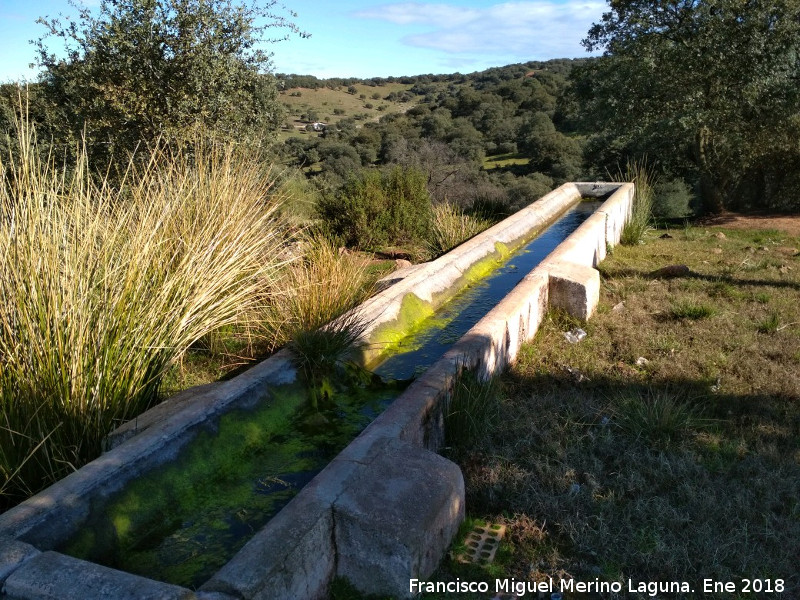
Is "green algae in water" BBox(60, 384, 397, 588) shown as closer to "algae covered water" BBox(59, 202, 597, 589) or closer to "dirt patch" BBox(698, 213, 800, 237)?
"algae covered water" BBox(59, 202, 597, 589)

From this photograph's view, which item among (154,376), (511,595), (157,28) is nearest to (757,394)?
(511,595)

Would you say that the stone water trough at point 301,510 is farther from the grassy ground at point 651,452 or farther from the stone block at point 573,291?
the stone block at point 573,291

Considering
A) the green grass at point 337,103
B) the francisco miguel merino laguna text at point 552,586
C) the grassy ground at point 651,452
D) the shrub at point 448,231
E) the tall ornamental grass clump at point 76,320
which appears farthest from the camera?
the green grass at point 337,103

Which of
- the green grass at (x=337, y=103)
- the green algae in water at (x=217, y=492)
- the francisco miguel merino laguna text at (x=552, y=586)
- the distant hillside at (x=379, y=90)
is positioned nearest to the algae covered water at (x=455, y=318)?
the green algae in water at (x=217, y=492)

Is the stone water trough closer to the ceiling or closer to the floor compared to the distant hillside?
closer to the floor

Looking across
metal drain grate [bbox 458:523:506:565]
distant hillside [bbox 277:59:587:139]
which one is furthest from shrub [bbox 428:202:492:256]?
distant hillside [bbox 277:59:587:139]

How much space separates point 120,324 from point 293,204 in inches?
213

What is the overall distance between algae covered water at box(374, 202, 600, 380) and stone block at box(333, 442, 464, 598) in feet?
5.45

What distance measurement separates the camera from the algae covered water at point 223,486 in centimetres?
234

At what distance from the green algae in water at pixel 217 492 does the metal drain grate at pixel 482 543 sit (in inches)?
31.9

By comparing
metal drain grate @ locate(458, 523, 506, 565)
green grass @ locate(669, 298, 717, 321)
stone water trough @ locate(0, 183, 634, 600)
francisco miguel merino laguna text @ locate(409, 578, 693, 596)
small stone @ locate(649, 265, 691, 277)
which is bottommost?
francisco miguel merino laguna text @ locate(409, 578, 693, 596)

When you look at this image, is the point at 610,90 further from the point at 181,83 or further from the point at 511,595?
the point at 511,595

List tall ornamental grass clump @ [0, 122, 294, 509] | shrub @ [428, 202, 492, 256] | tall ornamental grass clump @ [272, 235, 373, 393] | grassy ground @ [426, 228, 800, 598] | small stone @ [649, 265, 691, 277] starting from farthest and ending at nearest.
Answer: shrub @ [428, 202, 492, 256] < small stone @ [649, 265, 691, 277] < tall ornamental grass clump @ [272, 235, 373, 393] < tall ornamental grass clump @ [0, 122, 294, 509] < grassy ground @ [426, 228, 800, 598]

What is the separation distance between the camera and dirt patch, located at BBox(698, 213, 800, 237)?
928cm
